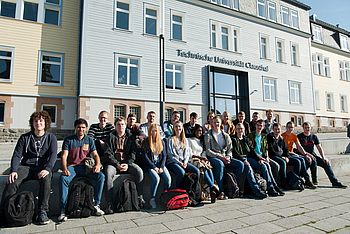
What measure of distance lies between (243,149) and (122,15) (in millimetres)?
12717

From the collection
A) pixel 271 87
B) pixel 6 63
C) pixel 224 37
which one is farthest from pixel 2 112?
pixel 271 87

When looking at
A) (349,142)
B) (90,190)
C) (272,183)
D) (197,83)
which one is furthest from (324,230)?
(197,83)

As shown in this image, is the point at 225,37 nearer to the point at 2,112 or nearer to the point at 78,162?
the point at 2,112

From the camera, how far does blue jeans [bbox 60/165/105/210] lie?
3.67 m

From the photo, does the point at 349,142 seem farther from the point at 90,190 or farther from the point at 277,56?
the point at 277,56

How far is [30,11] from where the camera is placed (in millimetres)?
13305

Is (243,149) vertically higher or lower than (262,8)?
lower

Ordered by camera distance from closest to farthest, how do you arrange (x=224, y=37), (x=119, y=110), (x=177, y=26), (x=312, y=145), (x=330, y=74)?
1. (x=312, y=145)
2. (x=119, y=110)
3. (x=177, y=26)
4. (x=224, y=37)
5. (x=330, y=74)

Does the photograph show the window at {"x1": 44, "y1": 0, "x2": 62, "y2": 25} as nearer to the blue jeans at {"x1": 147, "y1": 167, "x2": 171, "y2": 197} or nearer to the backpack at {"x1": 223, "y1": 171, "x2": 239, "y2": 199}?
the blue jeans at {"x1": 147, "y1": 167, "x2": 171, "y2": 197}

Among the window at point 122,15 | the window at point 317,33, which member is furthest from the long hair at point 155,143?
the window at point 317,33

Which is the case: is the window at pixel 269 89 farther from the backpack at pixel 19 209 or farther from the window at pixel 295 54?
the backpack at pixel 19 209

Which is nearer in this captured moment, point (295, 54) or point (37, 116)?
point (37, 116)

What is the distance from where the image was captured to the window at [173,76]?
1567cm

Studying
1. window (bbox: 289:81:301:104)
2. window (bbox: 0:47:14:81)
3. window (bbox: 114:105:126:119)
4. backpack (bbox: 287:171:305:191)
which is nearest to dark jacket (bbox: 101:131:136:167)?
backpack (bbox: 287:171:305:191)
